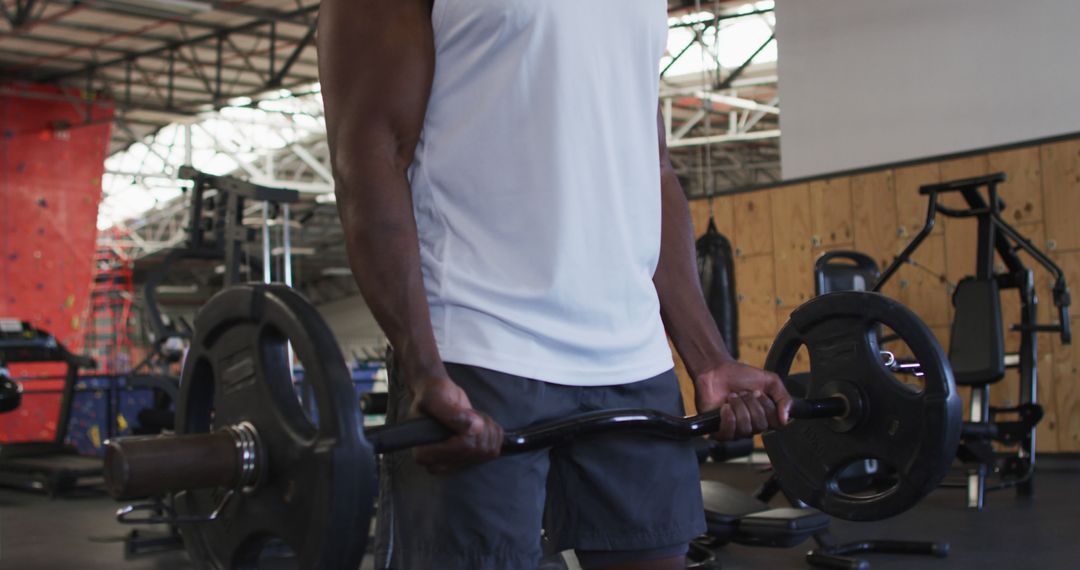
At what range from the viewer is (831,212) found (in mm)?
6035

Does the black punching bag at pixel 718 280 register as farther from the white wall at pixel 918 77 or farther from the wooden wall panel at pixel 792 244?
the white wall at pixel 918 77

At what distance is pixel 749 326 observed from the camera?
6.27 m

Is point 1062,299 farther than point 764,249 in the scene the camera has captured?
No

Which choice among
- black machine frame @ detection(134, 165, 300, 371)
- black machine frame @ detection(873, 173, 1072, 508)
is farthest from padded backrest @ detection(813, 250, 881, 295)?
black machine frame @ detection(134, 165, 300, 371)

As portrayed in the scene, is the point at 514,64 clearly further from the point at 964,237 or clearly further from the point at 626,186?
the point at 964,237

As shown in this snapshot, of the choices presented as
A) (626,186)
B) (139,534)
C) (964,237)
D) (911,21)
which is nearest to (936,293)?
(964,237)

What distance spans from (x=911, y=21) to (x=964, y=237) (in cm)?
134

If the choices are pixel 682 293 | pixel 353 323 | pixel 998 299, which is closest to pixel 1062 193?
Result: pixel 998 299

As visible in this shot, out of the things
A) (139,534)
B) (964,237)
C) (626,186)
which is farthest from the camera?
(964,237)

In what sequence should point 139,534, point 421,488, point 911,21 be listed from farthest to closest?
point 911,21 → point 139,534 → point 421,488

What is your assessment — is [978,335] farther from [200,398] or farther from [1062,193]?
[200,398]

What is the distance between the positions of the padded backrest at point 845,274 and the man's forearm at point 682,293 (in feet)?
10.1

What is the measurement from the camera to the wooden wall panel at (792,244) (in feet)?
19.9

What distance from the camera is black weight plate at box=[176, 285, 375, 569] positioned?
2.80 ft
